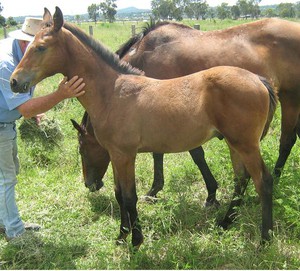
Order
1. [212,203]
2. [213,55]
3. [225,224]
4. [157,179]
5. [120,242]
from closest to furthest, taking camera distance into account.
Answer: [120,242]
[225,224]
[212,203]
[213,55]
[157,179]

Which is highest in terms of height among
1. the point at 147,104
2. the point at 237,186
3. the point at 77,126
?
the point at 147,104

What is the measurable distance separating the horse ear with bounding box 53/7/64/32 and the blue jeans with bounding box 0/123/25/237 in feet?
3.45

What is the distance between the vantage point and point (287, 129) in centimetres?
455

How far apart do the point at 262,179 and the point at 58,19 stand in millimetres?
2181

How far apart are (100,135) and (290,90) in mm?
2460

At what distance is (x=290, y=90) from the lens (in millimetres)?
4395

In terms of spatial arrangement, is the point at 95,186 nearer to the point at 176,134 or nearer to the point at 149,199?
the point at 149,199

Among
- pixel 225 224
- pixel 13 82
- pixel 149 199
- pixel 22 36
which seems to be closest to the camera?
pixel 13 82

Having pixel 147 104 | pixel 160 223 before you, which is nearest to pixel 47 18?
pixel 147 104

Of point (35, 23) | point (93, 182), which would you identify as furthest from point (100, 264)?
point (35, 23)

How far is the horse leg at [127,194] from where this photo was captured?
322 centimetres

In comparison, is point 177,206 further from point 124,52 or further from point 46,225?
point 124,52

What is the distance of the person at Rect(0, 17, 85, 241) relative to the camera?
125 inches

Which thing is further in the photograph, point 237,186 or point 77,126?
point 77,126
